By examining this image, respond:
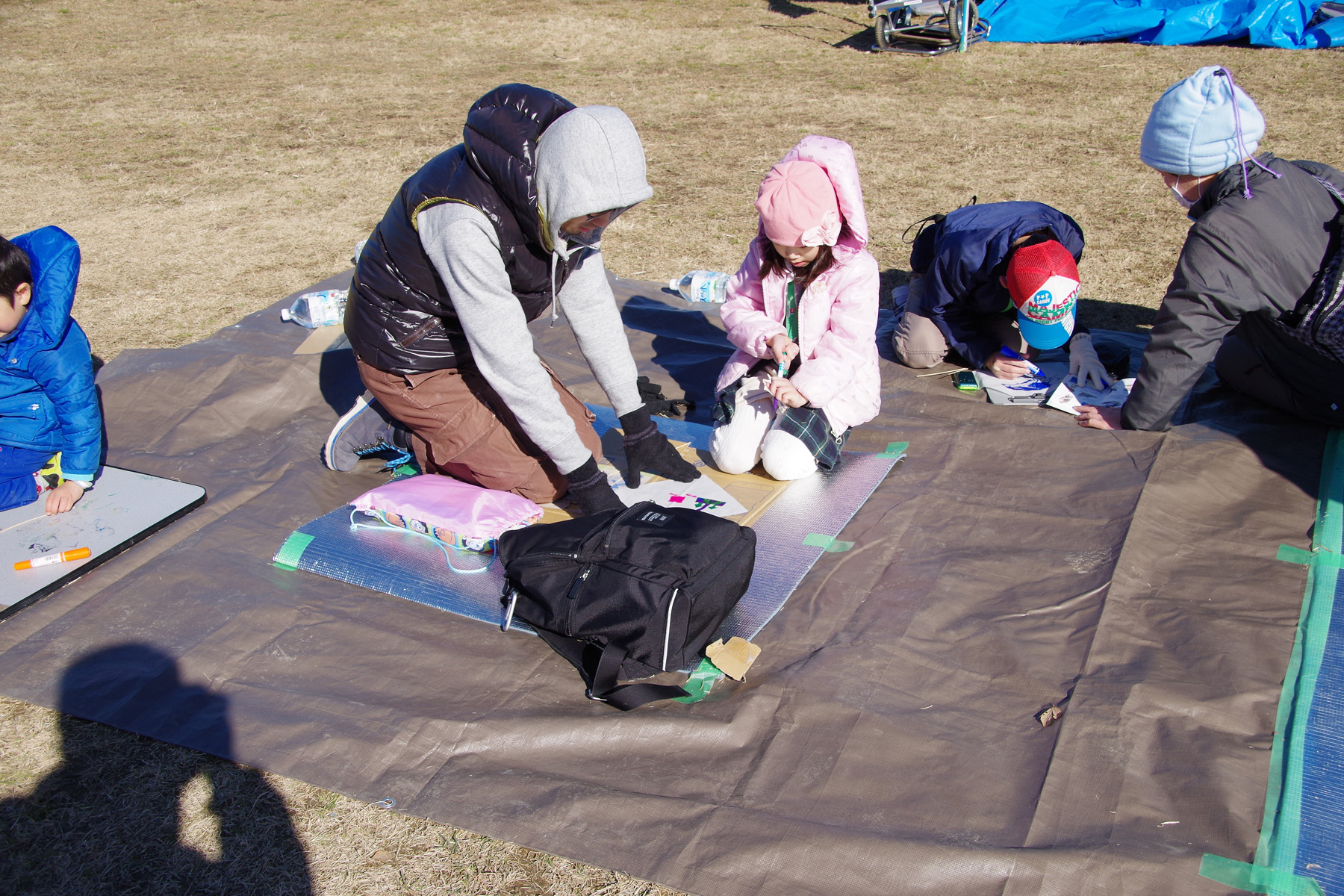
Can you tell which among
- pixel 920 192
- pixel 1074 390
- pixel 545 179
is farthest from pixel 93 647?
pixel 920 192

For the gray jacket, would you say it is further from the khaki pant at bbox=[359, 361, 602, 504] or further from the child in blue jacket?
the child in blue jacket

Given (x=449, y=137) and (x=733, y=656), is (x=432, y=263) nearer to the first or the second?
(x=733, y=656)

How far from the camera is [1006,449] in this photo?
10.5 feet

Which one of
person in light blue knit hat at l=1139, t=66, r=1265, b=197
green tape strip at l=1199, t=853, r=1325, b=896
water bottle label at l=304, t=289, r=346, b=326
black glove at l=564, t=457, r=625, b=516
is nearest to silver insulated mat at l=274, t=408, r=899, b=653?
black glove at l=564, t=457, r=625, b=516

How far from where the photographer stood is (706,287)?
463 cm

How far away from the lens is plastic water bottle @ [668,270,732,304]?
463 centimetres

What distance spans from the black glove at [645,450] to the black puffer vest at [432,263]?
485mm

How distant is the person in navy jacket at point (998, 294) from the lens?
11.2ft

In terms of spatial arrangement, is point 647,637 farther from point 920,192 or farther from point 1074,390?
point 920,192

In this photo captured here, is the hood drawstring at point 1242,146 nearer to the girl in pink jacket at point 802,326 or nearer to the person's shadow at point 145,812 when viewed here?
the girl in pink jacket at point 802,326

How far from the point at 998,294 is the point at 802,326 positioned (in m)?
1.00

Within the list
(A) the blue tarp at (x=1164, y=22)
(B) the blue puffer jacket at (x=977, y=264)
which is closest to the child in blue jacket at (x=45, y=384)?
(B) the blue puffer jacket at (x=977, y=264)

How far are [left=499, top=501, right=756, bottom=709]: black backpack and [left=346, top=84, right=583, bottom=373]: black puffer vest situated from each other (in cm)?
80

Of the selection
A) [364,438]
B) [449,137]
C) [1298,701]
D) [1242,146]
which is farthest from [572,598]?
[449,137]
